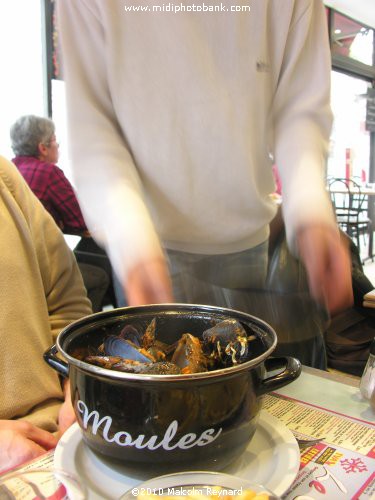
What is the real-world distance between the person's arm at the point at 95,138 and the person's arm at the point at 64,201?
1.90 meters

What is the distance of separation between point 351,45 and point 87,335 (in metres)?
7.28

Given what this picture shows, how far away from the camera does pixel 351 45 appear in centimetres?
660

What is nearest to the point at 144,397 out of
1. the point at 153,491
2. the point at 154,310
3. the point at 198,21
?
the point at 153,491

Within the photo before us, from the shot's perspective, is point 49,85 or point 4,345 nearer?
point 4,345

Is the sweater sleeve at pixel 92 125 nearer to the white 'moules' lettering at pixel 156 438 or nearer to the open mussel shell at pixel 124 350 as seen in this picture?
the open mussel shell at pixel 124 350

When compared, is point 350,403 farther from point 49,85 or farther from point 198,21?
point 49,85

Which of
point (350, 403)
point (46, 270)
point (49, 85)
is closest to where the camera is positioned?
point (350, 403)

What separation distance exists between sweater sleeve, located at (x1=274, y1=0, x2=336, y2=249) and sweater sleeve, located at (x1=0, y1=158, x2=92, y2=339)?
1.60 ft

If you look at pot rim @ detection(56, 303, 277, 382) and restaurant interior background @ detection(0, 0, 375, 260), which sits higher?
restaurant interior background @ detection(0, 0, 375, 260)

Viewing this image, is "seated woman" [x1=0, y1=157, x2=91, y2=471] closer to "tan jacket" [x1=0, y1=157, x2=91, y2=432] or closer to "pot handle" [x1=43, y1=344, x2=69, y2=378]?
"tan jacket" [x1=0, y1=157, x2=91, y2=432]

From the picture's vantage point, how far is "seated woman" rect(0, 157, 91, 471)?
2.52ft

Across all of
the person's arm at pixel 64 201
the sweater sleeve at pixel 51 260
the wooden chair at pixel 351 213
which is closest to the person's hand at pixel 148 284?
the sweater sleeve at pixel 51 260

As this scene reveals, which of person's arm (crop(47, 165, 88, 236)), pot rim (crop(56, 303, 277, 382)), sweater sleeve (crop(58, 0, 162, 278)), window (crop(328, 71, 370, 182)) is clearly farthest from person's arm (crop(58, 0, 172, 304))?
window (crop(328, 71, 370, 182))

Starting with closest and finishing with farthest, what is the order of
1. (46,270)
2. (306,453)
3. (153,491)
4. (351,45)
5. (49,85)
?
(153,491) → (306,453) → (46,270) → (49,85) → (351,45)
